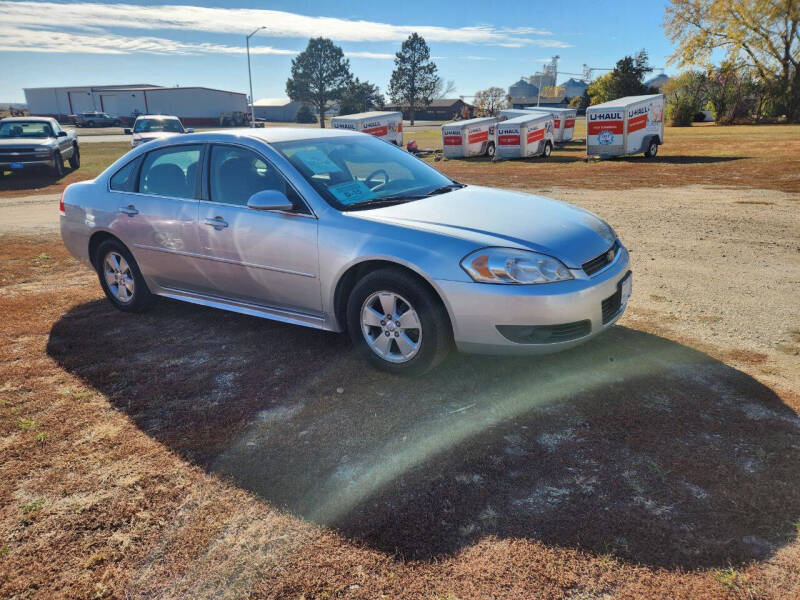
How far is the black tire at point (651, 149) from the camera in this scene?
22344mm

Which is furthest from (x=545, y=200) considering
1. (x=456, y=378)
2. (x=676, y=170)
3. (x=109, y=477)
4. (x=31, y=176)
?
(x=31, y=176)

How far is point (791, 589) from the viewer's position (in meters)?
2.17

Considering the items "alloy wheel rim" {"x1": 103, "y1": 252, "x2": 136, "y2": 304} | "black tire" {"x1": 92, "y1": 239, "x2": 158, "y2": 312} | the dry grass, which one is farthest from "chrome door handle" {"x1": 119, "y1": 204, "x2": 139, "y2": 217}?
the dry grass

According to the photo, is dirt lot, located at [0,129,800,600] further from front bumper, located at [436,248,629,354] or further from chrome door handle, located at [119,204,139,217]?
chrome door handle, located at [119,204,139,217]

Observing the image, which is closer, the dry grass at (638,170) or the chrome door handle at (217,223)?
the chrome door handle at (217,223)

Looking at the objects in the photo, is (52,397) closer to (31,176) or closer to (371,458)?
(371,458)

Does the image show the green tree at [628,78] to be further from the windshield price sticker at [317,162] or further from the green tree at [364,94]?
the windshield price sticker at [317,162]

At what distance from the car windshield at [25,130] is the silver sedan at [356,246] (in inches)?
618

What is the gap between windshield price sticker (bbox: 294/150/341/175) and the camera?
4352mm

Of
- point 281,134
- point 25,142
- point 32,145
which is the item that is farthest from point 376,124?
point 281,134

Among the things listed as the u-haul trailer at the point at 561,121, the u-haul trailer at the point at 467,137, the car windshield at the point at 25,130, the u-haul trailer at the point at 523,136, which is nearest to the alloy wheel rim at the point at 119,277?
the car windshield at the point at 25,130

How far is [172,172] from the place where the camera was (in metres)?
4.96

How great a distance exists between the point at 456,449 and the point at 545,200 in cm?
237

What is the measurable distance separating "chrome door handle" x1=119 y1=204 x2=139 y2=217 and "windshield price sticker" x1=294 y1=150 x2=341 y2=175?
66.5 inches
